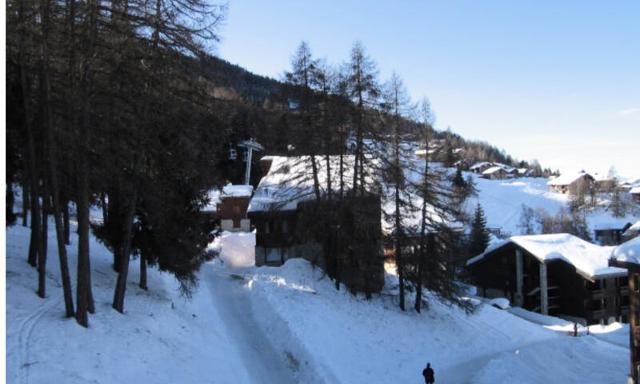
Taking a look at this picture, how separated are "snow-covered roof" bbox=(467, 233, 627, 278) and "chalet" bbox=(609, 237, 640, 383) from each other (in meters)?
33.4

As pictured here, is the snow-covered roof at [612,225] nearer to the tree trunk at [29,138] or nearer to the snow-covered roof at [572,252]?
Answer: the snow-covered roof at [572,252]

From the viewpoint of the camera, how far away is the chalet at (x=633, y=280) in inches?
530

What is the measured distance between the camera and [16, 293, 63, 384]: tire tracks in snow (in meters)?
9.69

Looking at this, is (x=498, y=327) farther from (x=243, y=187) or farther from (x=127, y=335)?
(x=243, y=187)

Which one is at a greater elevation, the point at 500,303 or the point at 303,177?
the point at 303,177

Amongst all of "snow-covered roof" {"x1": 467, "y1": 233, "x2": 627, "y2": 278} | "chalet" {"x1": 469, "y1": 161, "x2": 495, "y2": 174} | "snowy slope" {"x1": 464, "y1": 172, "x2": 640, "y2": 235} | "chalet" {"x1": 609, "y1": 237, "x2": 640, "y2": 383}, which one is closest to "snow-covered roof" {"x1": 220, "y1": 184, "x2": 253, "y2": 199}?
"snow-covered roof" {"x1": 467, "y1": 233, "x2": 627, "y2": 278}

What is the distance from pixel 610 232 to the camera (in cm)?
8931

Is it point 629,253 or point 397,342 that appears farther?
point 397,342

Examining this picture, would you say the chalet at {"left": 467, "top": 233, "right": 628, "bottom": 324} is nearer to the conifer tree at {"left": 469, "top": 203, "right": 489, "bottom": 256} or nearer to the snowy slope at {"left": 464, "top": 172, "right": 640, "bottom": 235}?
the conifer tree at {"left": 469, "top": 203, "right": 489, "bottom": 256}

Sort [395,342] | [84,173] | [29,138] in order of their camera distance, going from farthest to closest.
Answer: [395,342], [29,138], [84,173]

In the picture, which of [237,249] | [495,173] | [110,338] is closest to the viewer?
[110,338]

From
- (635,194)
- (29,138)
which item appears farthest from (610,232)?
(29,138)

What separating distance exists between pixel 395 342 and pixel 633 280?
11779 millimetres

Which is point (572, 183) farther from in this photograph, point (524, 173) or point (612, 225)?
point (524, 173)
